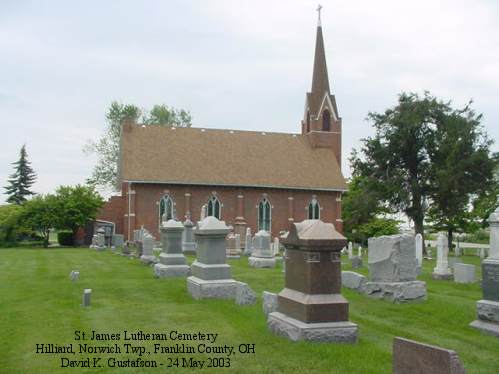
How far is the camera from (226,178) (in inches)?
1663

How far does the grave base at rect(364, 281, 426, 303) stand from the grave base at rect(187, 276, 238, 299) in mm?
3341

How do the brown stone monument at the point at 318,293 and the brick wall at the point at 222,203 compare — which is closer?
the brown stone monument at the point at 318,293

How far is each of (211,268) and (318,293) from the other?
15.6 feet

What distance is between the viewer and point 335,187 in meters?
44.3

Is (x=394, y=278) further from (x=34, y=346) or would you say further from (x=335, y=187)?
(x=335, y=187)

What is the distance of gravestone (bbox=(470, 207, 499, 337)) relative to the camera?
9.51 meters

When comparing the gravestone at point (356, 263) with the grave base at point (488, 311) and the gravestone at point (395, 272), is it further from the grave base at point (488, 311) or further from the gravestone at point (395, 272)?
the grave base at point (488, 311)

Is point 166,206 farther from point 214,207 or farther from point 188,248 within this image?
point 188,248

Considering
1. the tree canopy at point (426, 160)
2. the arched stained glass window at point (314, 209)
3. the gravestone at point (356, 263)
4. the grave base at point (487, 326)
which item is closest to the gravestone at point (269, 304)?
the grave base at point (487, 326)

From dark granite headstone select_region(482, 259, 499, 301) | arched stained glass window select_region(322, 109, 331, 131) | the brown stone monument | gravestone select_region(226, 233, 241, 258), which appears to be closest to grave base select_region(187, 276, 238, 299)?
the brown stone monument

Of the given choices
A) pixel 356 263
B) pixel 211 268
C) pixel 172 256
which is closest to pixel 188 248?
pixel 356 263

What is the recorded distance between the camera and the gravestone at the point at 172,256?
16016mm

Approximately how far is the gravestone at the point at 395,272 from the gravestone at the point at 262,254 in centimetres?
785

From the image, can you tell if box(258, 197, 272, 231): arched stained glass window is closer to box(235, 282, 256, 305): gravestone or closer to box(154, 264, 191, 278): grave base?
box(154, 264, 191, 278): grave base
